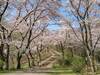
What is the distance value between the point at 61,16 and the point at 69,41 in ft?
70.1

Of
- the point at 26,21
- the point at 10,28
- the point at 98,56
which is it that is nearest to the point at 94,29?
the point at 26,21

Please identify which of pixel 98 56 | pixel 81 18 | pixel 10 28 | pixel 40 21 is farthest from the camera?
pixel 98 56

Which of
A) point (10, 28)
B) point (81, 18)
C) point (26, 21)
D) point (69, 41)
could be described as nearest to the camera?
point (81, 18)

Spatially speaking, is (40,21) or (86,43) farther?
(40,21)

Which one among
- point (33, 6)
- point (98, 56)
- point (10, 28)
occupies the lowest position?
point (98, 56)

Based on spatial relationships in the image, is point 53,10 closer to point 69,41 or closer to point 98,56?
point 69,41

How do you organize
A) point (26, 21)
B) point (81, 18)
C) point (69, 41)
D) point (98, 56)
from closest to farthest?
point (81, 18) < point (26, 21) < point (69, 41) < point (98, 56)

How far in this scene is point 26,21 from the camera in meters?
33.3

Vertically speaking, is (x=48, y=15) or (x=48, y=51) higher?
(x=48, y=15)

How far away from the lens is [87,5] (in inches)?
1085

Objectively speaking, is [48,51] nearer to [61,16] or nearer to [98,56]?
[98,56]

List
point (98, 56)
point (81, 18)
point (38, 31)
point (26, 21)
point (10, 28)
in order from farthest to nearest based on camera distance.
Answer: point (98, 56)
point (38, 31)
point (26, 21)
point (10, 28)
point (81, 18)

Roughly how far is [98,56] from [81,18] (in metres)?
33.0

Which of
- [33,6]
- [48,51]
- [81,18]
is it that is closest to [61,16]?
[33,6]
